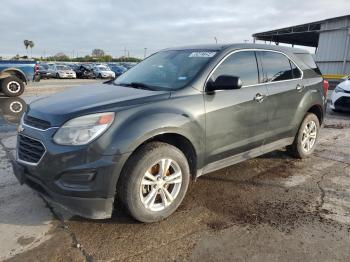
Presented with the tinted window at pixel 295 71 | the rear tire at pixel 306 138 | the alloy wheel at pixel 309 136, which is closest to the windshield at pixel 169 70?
the tinted window at pixel 295 71

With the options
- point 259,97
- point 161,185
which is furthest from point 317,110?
point 161,185

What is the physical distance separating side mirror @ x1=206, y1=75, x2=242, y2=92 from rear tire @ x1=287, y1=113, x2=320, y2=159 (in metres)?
1.98

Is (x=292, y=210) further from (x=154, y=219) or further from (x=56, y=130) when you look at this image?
(x=56, y=130)

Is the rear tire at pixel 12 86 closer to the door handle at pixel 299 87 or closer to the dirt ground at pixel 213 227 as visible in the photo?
the dirt ground at pixel 213 227

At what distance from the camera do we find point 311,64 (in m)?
5.40

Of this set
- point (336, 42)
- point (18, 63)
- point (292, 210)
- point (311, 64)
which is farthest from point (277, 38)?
point (292, 210)

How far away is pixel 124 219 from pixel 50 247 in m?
0.76

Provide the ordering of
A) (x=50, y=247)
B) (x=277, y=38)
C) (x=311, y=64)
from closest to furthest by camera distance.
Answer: (x=50, y=247) → (x=311, y=64) → (x=277, y=38)

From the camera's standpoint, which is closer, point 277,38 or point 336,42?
point 336,42

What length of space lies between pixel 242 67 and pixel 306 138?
1.90 meters

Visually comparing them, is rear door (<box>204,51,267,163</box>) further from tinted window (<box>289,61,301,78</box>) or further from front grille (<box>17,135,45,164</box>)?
front grille (<box>17,135,45,164</box>)

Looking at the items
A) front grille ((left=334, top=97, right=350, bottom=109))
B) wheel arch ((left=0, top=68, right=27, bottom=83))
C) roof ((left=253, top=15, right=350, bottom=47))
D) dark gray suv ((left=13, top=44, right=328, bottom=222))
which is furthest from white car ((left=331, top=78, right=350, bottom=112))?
roof ((left=253, top=15, right=350, bottom=47))

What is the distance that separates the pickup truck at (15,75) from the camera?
1422 centimetres

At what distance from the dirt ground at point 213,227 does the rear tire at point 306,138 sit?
684 mm
